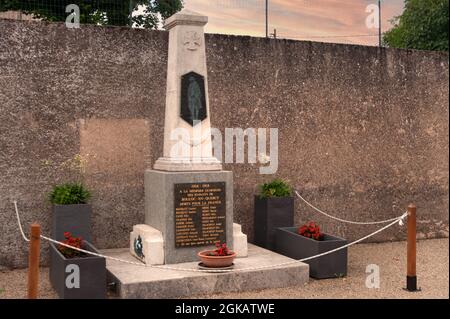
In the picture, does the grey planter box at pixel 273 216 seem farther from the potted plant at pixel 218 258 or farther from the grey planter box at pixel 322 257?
the potted plant at pixel 218 258

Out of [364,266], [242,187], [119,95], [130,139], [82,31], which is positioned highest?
[82,31]

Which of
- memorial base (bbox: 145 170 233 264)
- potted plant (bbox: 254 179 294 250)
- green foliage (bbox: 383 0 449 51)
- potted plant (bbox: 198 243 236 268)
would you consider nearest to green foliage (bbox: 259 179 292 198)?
potted plant (bbox: 254 179 294 250)

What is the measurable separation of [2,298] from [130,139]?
11.7ft

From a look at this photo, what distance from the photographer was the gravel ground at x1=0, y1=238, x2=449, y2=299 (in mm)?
7102

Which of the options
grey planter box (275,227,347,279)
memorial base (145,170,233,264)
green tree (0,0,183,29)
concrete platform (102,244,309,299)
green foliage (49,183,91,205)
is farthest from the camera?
green tree (0,0,183,29)

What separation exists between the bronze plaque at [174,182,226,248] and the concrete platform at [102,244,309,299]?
1.35 feet

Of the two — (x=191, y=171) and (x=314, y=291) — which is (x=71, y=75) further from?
(x=314, y=291)

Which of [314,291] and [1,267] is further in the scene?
[1,267]

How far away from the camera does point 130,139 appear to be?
9.35 m

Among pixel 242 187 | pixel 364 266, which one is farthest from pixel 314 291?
pixel 242 187

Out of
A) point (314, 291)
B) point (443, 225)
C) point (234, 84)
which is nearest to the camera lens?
point (314, 291)

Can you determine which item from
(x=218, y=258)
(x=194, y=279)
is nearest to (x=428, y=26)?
(x=218, y=258)

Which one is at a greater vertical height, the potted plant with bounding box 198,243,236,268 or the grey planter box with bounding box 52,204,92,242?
the grey planter box with bounding box 52,204,92,242

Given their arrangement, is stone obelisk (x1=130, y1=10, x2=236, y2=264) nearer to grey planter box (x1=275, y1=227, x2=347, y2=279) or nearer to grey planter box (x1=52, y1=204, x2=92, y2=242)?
grey planter box (x1=52, y1=204, x2=92, y2=242)
